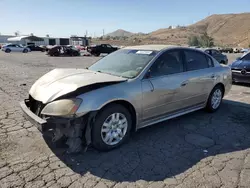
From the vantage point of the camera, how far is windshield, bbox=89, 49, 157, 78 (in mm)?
4102

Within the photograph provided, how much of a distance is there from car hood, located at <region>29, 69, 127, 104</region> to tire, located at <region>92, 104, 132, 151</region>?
451mm

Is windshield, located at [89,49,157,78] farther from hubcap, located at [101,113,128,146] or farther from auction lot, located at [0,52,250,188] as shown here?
auction lot, located at [0,52,250,188]

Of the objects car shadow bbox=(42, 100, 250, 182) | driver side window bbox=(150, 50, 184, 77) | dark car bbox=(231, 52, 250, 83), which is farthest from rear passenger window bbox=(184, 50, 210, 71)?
dark car bbox=(231, 52, 250, 83)

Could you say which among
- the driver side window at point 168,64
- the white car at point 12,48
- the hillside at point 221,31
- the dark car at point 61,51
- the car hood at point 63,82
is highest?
the hillside at point 221,31

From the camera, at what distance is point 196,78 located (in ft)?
16.1

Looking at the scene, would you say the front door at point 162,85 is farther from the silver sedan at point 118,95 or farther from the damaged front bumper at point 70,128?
the damaged front bumper at point 70,128

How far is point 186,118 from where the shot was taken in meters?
5.22

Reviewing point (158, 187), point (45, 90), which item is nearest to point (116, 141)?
point (158, 187)

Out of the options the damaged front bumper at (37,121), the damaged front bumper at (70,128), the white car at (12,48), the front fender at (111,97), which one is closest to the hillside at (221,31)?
the white car at (12,48)

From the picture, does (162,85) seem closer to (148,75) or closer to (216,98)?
(148,75)

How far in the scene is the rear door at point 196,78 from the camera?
4727 millimetres

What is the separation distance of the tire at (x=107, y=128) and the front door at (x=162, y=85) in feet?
1.31

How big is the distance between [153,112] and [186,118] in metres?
1.42

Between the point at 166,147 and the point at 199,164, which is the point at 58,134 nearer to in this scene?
the point at 166,147
